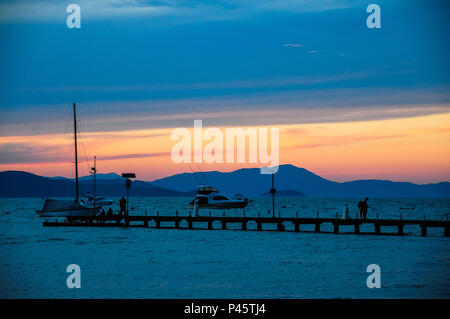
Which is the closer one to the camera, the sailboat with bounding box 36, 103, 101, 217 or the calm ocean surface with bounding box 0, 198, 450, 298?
the calm ocean surface with bounding box 0, 198, 450, 298

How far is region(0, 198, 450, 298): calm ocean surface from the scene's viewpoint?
2814 centimetres

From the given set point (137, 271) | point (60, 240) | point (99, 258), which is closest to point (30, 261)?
point (99, 258)

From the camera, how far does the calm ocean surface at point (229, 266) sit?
2814 cm

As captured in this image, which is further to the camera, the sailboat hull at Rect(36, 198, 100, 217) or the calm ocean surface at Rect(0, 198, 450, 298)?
the sailboat hull at Rect(36, 198, 100, 217)

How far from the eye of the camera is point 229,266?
125 feet

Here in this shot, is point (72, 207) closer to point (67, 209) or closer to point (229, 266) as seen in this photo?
point (67, 209)

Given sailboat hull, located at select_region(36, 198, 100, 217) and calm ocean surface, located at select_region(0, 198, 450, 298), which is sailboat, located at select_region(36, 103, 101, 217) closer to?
sailboat hull, located at select_region(36, 198, 100, 217)

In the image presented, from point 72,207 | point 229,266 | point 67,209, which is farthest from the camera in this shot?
point 67,209

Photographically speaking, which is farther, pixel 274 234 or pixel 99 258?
pixel 274 234

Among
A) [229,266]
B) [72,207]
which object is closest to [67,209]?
[72,207]

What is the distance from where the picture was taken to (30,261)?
41.5 m

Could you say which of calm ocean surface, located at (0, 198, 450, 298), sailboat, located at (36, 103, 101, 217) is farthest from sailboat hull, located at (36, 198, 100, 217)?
calm ocean surface, located at (0, 198, 450, 298)

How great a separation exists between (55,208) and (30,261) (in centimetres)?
4082
